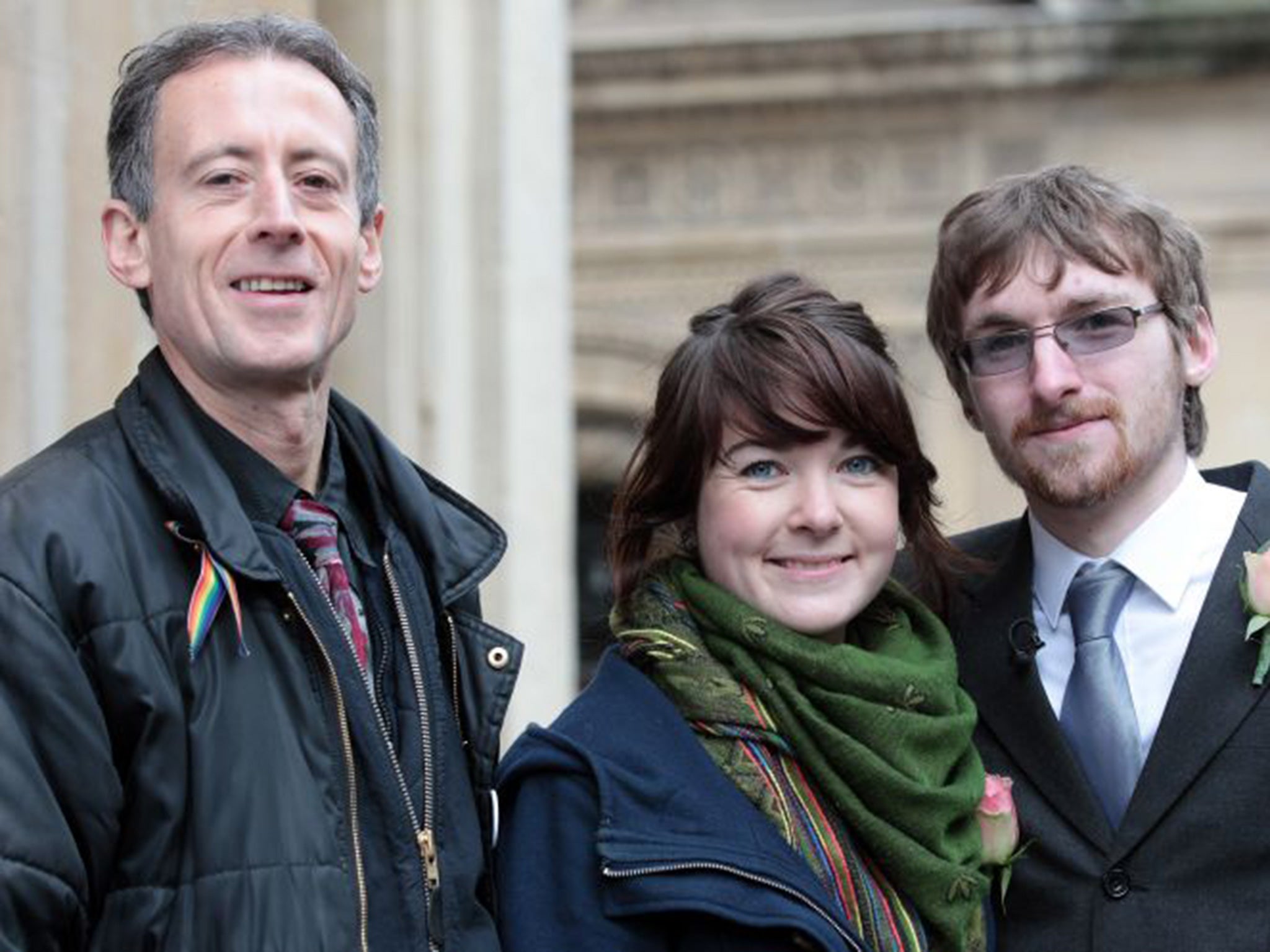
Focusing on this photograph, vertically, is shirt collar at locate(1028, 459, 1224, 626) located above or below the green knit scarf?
above

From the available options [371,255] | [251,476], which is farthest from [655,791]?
[371,255]

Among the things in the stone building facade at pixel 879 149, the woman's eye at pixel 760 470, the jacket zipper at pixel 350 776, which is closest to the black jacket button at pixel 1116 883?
Answer: the woman's eye at pixel 760 470

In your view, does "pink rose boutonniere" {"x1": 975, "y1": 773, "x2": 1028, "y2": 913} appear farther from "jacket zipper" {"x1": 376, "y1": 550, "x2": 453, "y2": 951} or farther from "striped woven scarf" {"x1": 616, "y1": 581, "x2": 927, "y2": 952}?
"jacket zipper" {"x1": 376, "y1": 550, "x2": 453, "y2": 951}

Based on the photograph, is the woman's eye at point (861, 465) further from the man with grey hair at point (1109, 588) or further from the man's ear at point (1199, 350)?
the man's ear at point (1199, 350)

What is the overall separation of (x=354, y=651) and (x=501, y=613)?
3.53 meters

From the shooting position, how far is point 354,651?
240 centimetres

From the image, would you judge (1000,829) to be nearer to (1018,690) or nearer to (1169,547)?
(1018,690)

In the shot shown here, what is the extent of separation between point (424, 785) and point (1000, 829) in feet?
2.72

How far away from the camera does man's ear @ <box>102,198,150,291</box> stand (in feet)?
8.04

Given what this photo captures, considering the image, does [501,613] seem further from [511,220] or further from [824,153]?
[824,153]

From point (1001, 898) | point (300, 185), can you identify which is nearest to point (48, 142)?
point (300, 185)

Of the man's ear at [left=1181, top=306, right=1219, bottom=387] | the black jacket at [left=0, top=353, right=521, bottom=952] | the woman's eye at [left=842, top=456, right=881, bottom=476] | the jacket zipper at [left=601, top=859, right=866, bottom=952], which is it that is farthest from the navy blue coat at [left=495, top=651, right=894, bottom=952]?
the man's ear at [left=1181, top=306, right=1219, bottom=387]

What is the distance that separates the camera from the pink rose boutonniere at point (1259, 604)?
9.59ft

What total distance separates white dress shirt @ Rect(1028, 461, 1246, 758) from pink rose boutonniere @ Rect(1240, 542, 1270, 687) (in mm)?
75
